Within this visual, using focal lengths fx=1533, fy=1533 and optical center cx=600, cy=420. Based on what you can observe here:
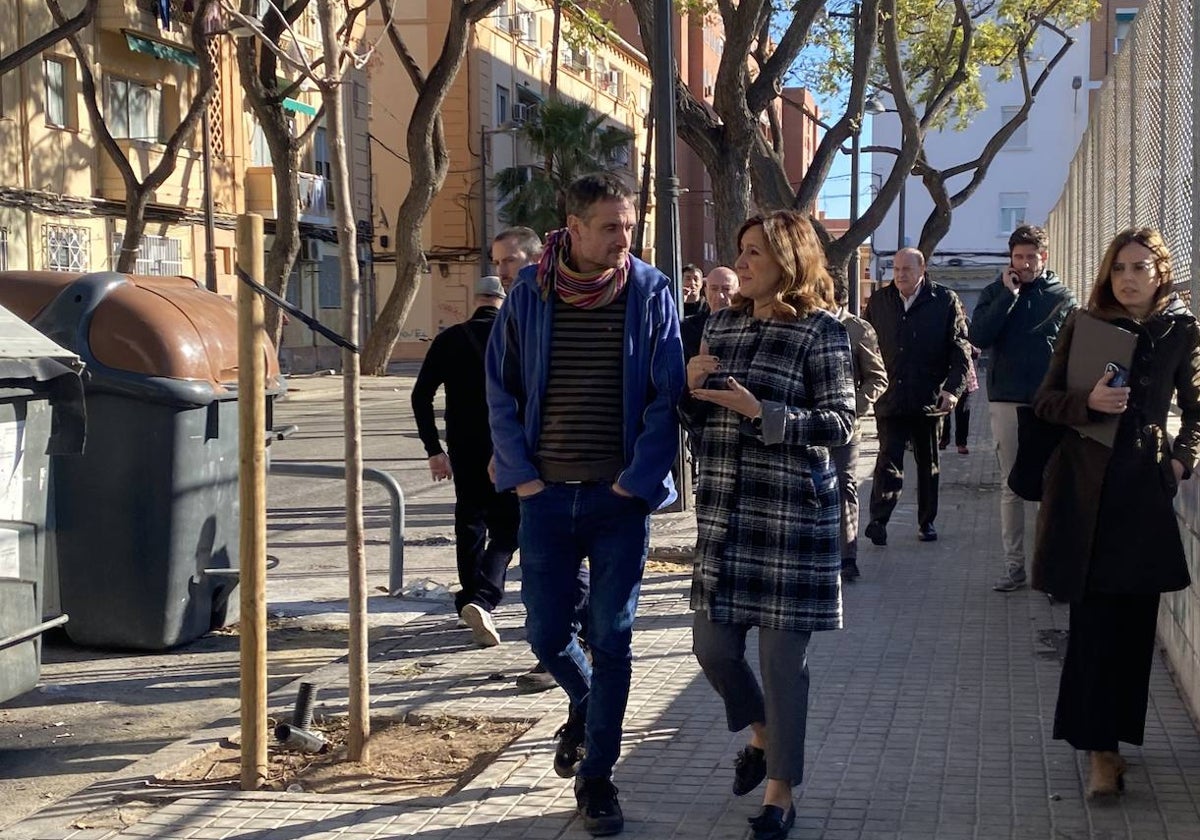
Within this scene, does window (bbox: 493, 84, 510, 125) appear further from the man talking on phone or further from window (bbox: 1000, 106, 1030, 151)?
the man talking on phone

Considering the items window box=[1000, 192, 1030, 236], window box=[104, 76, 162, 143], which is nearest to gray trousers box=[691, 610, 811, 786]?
window box=[104, 76, 162, 143]

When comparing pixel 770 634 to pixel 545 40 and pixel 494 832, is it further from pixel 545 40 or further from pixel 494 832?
pixel 545 40

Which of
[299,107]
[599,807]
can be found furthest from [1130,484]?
[299,107]

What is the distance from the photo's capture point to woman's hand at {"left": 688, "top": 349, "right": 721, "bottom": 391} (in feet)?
14.1

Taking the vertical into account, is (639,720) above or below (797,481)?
Result: below

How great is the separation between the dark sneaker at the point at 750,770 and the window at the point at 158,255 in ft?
92.4

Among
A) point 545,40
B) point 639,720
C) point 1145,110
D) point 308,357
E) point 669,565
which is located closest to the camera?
point 639,720

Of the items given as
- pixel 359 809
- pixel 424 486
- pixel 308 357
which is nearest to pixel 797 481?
pixel 359 809

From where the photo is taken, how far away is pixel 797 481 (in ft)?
14.1

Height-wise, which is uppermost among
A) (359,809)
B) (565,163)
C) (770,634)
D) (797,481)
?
(565,163)

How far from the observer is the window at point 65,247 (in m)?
28.6

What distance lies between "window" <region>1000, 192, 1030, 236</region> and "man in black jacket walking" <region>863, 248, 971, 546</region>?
4458 centimetres

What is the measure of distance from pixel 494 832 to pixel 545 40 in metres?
50.7

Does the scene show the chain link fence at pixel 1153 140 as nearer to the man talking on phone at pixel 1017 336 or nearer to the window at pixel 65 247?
the man talking on phone at pixel 1017 336
